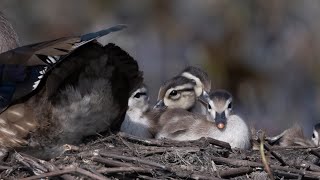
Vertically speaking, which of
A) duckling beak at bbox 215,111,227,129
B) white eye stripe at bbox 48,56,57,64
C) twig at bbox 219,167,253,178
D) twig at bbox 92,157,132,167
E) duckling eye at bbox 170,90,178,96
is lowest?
twig at bbox 92,157,132,167

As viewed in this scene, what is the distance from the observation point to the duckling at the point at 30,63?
5.06 meters

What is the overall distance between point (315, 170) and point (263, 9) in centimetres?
229

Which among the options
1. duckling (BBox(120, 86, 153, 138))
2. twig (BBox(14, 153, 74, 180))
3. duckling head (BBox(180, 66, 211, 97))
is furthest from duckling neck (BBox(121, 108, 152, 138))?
twig (BBox(14, 153, 74, 180))

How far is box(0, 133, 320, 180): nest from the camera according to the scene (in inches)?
203

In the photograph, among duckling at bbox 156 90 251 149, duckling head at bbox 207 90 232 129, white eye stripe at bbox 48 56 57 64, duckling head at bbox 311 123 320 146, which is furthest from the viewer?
duckling head at bbox 311 123 320 146

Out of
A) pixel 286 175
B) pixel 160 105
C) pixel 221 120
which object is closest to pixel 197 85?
pixel 160 105

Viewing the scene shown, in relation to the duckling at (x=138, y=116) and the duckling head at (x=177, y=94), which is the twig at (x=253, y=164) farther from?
the duckling head at (x=177, y=94)

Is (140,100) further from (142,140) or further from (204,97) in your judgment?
(142,140)

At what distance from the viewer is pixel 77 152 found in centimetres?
553

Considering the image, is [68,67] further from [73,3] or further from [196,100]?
[73,3]

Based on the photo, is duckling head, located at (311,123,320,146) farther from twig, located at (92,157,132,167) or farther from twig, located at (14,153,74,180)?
twig, located at (14,153,74,180)

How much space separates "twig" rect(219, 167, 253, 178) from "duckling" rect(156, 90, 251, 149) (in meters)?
0.75

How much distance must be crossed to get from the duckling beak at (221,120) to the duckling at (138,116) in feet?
1.39

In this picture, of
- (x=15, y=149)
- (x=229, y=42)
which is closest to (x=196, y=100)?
(x=229, y=42)
